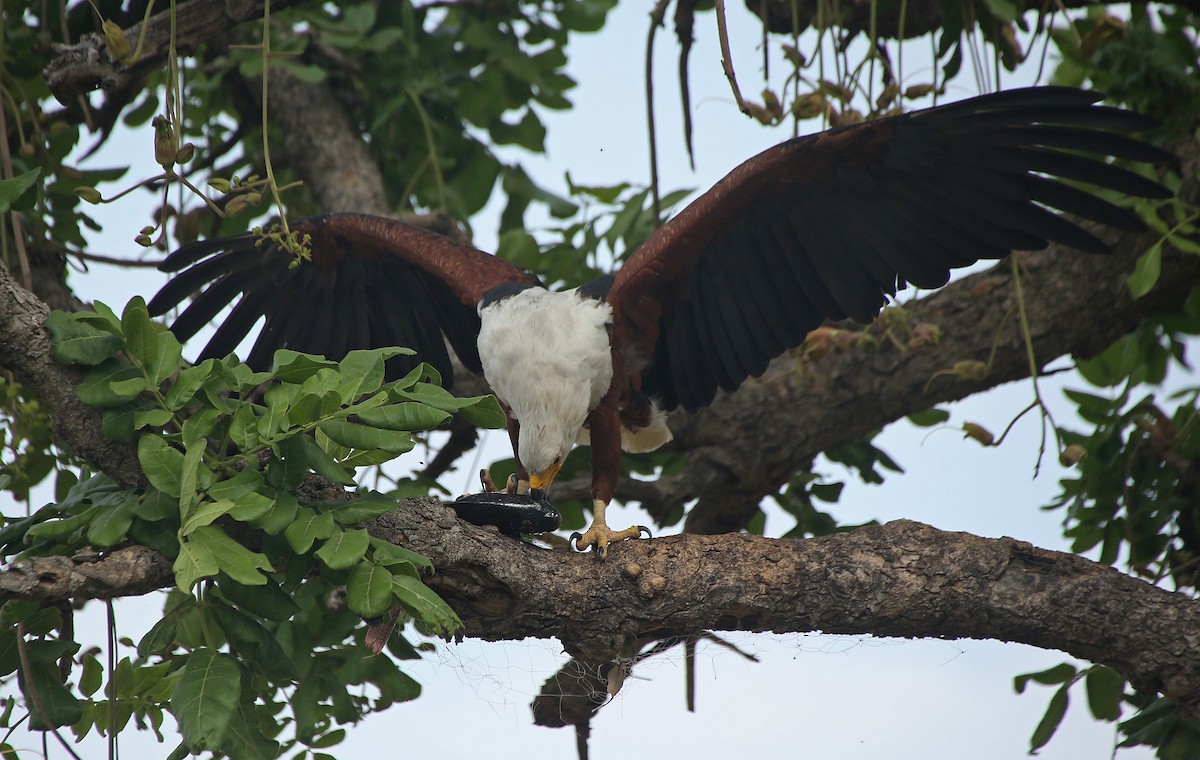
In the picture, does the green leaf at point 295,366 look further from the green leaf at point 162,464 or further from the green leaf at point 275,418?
the green leaf at point 162,464

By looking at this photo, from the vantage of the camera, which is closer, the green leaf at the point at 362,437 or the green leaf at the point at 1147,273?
the green leaf at the point at 362,437

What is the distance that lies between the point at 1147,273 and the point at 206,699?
9.33 feet

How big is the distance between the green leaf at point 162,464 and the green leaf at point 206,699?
13.0 inches

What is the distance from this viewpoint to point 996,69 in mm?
3373

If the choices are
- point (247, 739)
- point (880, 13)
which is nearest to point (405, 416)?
point (247, 739)

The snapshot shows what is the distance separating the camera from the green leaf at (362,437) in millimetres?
1973

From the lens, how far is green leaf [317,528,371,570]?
1.92 meters

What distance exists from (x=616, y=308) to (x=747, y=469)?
99 cm

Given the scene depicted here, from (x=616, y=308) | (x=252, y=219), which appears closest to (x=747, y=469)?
(x=616, y=308)

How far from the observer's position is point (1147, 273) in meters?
3.18

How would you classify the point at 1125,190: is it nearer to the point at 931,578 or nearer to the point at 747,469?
the point at 931,578

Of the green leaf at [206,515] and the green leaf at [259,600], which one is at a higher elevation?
the green leaf at [206,515]

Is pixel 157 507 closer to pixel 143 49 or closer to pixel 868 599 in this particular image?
pixel 143 49

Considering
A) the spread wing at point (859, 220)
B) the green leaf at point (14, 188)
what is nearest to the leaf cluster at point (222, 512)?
the green leaf at point (14, 188)
